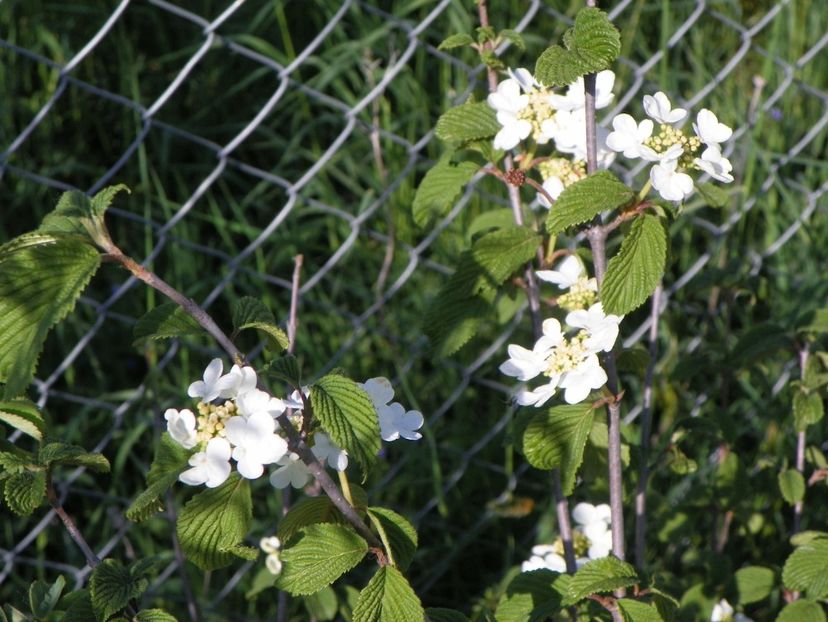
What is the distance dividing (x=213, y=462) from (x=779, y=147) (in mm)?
1861

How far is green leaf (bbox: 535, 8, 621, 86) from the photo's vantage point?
101cm

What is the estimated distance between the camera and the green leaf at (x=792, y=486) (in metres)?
1.54

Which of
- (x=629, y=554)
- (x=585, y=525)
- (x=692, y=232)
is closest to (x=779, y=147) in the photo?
Answer: (x=692, y=232)

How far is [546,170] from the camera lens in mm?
1291

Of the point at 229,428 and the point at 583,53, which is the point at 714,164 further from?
the point at 229,428

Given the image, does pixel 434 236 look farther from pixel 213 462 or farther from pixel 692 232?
pixel 213 462

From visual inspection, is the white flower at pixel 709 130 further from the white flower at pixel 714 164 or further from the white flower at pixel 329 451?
the white flower at pixel 329 451

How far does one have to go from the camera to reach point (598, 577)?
114 cm

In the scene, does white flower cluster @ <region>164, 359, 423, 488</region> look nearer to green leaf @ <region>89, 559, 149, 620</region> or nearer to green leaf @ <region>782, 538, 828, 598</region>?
green leaf @ <region>89, 559, 149, 620</region>

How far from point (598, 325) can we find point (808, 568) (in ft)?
1.57

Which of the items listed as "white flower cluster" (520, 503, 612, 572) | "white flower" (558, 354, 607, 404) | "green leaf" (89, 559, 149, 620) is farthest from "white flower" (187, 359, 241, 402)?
"white flower cluster" (520, 503, 612, 572)

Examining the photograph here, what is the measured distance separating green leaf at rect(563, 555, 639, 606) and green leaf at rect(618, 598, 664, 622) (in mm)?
29

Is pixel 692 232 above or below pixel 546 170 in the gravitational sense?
below

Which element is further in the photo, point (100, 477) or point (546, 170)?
point (100, 477)
